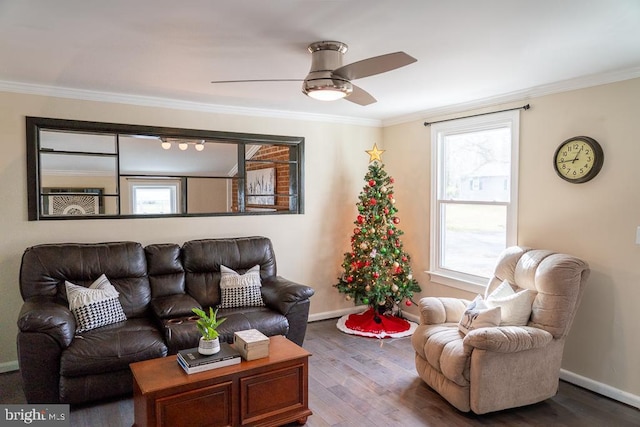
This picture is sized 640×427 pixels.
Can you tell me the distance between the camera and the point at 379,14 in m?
2.21

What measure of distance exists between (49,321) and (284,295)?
1.84 m

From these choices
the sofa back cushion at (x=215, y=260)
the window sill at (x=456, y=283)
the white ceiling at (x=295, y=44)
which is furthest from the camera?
the window sill at (x=456, y=283)

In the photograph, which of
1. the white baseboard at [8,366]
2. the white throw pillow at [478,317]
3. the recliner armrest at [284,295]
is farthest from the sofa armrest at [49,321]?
the white throw pillow at [478,317]

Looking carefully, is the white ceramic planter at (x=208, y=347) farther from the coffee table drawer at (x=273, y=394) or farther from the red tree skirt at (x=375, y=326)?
the red tree skirt at (x=375, y=326)

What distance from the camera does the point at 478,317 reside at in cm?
317

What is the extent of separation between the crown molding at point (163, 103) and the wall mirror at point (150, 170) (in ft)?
0.76

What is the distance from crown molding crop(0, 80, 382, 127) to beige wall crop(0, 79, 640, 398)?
56mm

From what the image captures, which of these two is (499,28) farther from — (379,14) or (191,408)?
(191,408)

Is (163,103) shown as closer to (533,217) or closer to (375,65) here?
(375,65)

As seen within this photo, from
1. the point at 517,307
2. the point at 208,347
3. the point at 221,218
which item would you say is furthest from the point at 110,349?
the point at 517,307

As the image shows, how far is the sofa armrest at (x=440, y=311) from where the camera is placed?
351cm

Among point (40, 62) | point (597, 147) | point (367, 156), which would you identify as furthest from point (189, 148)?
point (597, 147)

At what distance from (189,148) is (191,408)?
15.6 feet

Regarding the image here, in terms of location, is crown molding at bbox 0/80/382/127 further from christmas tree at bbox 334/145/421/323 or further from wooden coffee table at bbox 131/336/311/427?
wooden coffee table at bbox 131/336/311/427
